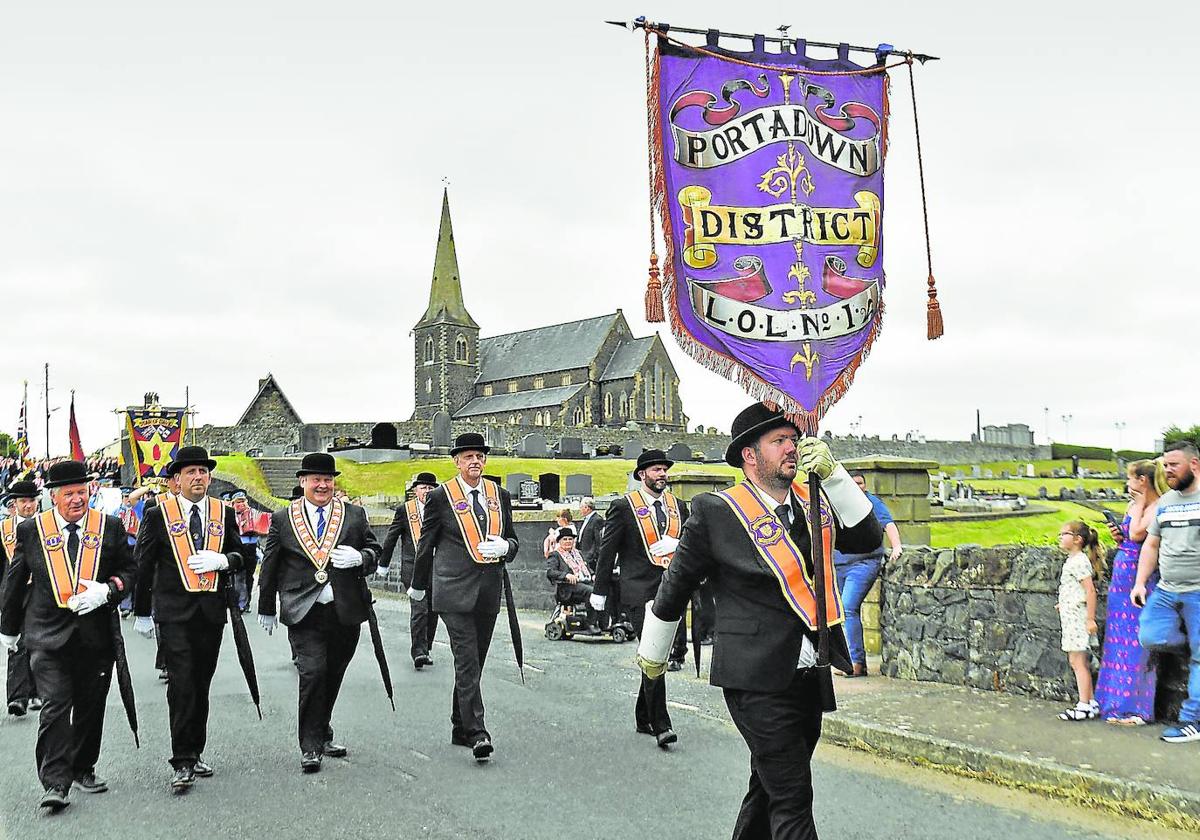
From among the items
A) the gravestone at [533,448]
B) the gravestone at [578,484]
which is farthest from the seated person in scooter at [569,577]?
the gravestone at [533,448]

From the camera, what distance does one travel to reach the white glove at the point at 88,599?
632 centimetres

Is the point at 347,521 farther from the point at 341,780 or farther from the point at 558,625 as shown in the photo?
the point at 558,625

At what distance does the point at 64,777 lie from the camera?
6.05 meters

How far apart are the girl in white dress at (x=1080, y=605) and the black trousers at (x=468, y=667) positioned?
4178 mm

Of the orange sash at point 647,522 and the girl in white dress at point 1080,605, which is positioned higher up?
the orange sash at point 647,522

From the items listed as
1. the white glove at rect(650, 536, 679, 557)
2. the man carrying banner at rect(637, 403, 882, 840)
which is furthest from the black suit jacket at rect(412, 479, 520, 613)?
the man carrying banner at rect(637, 403, 882, 840)

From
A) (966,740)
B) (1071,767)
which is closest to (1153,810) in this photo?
(1071,767)

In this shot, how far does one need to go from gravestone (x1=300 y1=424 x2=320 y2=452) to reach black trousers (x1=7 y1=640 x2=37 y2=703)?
47549 millimetres

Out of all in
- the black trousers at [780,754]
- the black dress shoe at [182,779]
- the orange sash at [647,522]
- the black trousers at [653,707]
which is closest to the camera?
the black trousers at [780,754]

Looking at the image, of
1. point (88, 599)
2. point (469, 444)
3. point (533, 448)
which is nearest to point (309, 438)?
point (533, 448)

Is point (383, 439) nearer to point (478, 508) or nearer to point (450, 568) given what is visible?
→ point (478, 508)

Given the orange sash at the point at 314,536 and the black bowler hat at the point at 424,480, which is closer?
the orange sash at the point at 314,536

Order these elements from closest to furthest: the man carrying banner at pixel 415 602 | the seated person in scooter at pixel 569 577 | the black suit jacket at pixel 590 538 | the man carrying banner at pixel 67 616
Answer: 1. the man carrying banner at pixel 67 616
2. the man carrying banner at pixel 415 602
3. the black suit jacket at pixel 590 538
4. the seated person in scooter at pixel 569 577

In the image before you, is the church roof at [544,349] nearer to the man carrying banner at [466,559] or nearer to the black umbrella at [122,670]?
the man carrying banner at [466,559]
